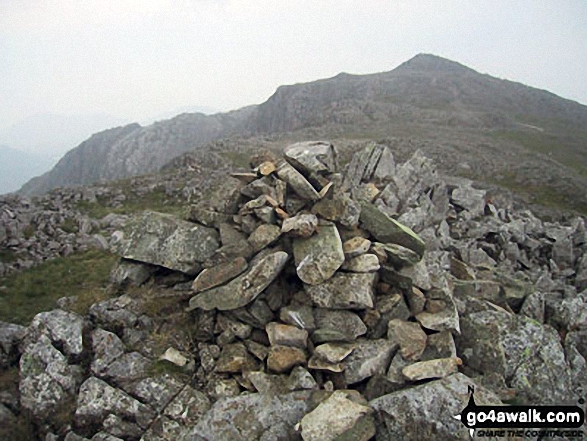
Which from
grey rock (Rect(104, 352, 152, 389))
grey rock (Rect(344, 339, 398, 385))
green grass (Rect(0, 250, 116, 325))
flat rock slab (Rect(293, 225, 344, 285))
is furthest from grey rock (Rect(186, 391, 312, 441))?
green grass (Rect(0, 250, 116, 325))

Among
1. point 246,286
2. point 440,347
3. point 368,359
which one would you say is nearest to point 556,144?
point 440,347

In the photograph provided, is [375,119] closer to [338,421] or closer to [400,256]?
[400,256]

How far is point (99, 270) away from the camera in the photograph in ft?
72.1

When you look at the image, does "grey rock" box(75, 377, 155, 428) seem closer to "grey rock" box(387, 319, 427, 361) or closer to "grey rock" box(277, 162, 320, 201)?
"grey rock" box(387, 319, 427, 361)

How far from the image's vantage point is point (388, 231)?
43.9 feet

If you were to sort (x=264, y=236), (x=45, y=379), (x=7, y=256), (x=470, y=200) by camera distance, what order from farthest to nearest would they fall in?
(x=470, y=200) → (x=7, y=256) → (x=264, y=236) → (x=45, y=379)

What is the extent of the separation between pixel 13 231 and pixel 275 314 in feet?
76.9

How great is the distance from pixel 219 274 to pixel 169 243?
2489mm

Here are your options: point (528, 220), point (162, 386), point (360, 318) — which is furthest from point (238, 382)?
point (528, 220)

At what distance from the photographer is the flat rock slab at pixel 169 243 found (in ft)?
42.7

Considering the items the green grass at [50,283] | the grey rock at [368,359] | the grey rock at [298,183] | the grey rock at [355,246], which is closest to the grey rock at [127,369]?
the green grass at [50,283]

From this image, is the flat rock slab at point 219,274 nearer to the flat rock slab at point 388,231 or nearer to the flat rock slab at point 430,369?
the flat rock slab at point 388,231

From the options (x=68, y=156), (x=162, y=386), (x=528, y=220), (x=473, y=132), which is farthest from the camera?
(x=68, y=156)

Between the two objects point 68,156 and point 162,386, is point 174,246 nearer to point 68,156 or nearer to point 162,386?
point 162,386
